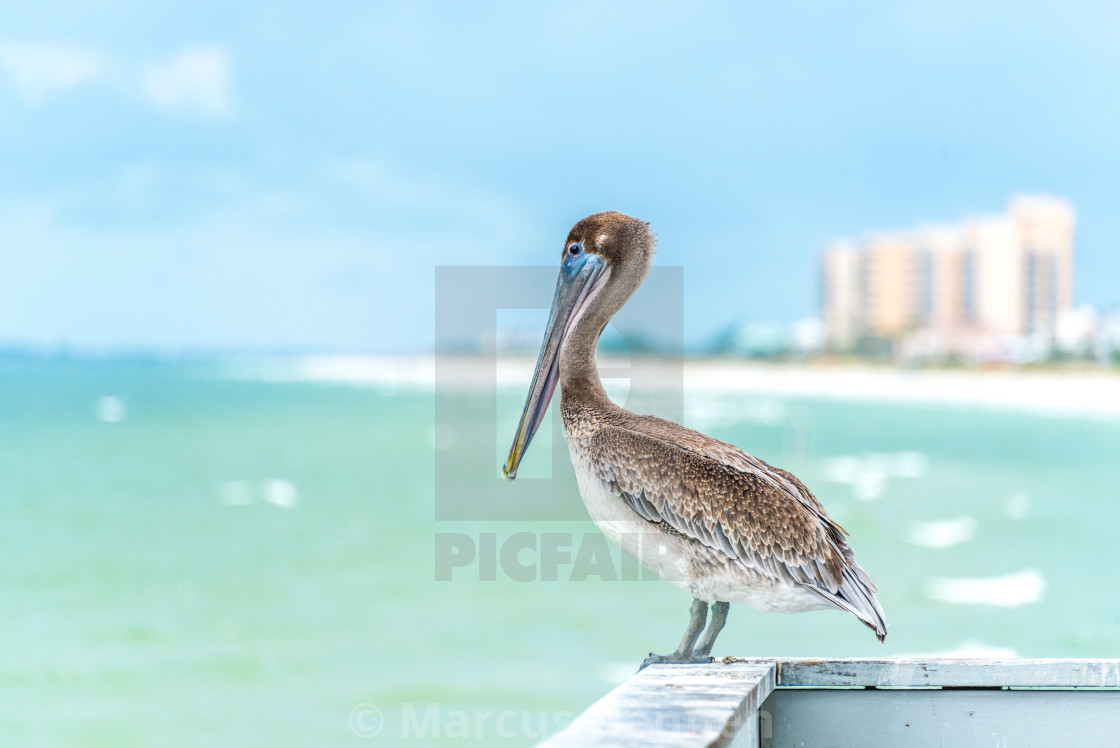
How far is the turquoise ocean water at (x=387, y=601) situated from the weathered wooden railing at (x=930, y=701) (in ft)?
19.3

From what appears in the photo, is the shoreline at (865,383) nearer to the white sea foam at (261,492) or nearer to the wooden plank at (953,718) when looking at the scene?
the white sea foam at (261,492)

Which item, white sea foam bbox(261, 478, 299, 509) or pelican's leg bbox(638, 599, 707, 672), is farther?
white sea foam bbox(261, 478, 299, 509)

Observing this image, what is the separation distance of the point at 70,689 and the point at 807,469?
839 inches

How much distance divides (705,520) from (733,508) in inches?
2.9

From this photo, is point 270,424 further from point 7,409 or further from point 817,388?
point 817,388

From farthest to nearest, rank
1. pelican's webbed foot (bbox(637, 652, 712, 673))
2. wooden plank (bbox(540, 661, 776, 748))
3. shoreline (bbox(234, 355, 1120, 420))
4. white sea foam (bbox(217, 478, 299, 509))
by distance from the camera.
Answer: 1. shoreline (bbox(234, 355, 1120, 420))
2. white sea foam (bbox(217, 478, 299, 509))
3. pelican's webbed foot (bbox(637, 652, 712, 673))
4. wooden plank (bbox(540, 661, 776, 748))

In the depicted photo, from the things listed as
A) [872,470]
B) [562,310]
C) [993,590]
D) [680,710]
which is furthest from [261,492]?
[680,710]

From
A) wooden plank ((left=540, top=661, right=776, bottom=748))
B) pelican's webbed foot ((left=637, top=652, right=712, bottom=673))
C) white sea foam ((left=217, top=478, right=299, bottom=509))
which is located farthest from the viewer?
white sea foam ((left=217, top=478, right=299, bottom=509))

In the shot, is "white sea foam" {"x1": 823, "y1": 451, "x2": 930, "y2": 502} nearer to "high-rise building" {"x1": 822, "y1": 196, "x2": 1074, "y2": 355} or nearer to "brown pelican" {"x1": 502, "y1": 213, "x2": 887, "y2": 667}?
"brown pelican" {"x1": 502, "y1": 213, "x2": 887, "y2": 667}

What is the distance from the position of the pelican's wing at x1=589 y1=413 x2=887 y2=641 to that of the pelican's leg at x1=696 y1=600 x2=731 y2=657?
0.51 ft

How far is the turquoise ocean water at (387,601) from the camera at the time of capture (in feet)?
28.3

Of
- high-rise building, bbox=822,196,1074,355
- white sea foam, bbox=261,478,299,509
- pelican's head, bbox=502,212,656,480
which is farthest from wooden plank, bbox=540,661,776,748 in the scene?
high-rise building, bbox=822,196,1074,355

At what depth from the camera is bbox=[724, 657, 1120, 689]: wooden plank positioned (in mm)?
2111

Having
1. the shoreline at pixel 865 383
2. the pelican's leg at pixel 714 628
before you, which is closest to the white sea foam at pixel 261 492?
the shoreline at pixel 865 383
